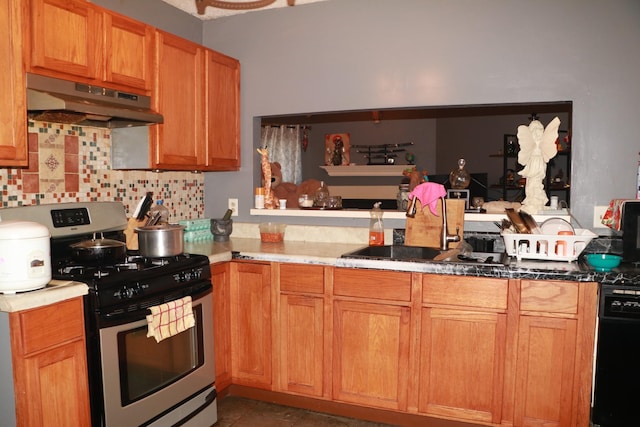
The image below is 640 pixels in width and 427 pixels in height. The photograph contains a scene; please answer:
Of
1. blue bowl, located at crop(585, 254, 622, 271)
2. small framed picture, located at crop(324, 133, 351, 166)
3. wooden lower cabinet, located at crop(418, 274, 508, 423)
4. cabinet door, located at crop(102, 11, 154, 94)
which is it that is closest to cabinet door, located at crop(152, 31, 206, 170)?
cabinet door, located at crop(102, 11, 154, 94)

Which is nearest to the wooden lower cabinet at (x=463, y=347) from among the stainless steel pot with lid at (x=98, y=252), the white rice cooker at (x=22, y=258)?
the stainless steel pot with lid at (x=98, y=252)

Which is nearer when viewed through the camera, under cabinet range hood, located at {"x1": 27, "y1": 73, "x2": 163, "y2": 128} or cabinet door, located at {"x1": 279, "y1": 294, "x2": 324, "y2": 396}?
under cabinet range hood, located at {"x1": 27, "y1": 73, "x2": 163, "y2": 128}

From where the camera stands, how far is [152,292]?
2158mm

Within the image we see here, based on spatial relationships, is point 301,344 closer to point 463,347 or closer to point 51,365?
point 463,347

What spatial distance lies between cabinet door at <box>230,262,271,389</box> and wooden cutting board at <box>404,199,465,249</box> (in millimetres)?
896

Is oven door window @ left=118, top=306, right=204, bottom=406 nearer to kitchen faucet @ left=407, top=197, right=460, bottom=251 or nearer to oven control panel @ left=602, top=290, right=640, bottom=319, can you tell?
kitchen faucet @ left=407, top=197, right=460, bottom=251

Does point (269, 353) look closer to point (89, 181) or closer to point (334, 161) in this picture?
point (89, 181)

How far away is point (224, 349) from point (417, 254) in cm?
128

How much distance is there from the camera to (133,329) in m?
2.06

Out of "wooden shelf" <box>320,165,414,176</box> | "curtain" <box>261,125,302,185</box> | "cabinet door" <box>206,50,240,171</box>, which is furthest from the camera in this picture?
"wooden shelf" <box>320,165,414,176</box>

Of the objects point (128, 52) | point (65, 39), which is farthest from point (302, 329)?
point (65, 39)

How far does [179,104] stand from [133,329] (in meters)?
1.36

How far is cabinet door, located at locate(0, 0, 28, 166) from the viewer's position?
6.37 ft

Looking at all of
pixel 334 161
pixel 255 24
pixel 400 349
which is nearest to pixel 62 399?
pixel 400 349
